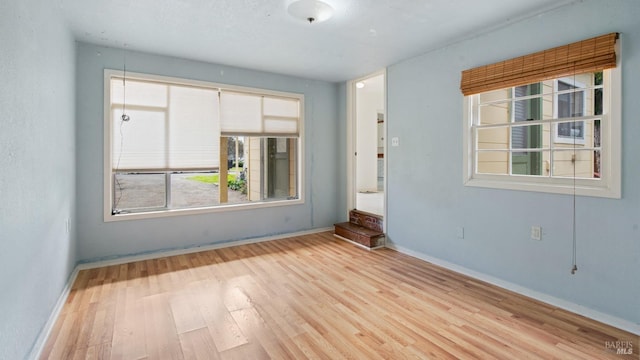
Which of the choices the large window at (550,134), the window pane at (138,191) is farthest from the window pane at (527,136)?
the window pane at (138,191)

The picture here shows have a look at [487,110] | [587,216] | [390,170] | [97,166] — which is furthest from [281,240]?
[587,216]

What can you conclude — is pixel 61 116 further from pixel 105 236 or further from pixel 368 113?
pixel 368 113

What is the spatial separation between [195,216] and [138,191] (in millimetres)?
767

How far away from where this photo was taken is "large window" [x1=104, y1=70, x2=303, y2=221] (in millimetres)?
3707

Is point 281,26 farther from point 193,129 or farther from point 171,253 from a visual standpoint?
point 171,253

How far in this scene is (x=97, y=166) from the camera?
11.7ft

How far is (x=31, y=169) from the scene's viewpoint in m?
1.93

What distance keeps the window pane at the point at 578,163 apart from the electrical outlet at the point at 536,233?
515 millimetres

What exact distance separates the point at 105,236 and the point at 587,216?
16.0ft

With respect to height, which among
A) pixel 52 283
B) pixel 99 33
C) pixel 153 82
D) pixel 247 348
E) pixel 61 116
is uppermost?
pixel 99 33

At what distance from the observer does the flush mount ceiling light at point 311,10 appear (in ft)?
8.31

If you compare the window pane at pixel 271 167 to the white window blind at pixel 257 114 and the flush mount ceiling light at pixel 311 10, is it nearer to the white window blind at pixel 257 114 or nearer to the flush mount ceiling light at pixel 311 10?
the white window blind at pixel 257 114

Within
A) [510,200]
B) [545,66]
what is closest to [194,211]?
[510,200]

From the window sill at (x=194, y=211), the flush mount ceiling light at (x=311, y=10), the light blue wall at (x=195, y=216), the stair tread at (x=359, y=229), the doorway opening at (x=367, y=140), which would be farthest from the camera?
the doorway opening at (x=367, y=140)
